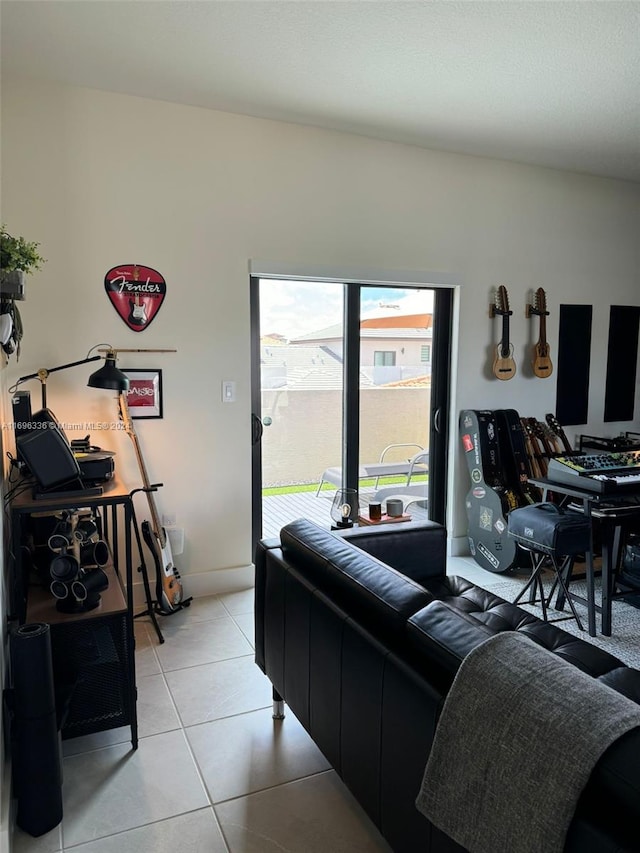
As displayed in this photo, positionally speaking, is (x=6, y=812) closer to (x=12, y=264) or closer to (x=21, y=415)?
(x=21, y=415)

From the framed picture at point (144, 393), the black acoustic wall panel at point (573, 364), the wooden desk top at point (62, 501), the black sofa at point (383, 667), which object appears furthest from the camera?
the black acoustic wall panel at point (573, 364)

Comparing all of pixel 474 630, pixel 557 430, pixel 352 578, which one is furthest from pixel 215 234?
pixel 557 430

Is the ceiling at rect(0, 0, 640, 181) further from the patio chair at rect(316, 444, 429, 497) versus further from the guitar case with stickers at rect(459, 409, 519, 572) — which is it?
the patio chair at rect(316, 444, 429, 497)

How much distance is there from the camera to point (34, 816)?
1.82 metres

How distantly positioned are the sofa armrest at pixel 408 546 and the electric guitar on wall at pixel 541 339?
224cm

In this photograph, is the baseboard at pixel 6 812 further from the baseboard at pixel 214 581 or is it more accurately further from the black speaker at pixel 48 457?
the baseboard at pixel 214 581

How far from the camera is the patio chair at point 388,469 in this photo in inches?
162

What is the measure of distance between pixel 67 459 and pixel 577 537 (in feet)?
8.25

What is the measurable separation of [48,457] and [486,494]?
115 inches

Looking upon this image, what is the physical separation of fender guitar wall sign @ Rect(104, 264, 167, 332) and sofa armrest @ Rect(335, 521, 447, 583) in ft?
5.38

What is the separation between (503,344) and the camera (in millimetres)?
4344

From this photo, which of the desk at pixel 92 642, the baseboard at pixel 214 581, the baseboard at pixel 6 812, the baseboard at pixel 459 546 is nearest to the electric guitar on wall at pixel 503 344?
the baseboard at pixel 459 546

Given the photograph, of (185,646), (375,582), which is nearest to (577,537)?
(375,582)

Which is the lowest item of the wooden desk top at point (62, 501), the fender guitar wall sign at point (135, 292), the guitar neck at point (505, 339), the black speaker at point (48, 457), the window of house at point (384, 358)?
the wooden desk top at point (62, 501)
